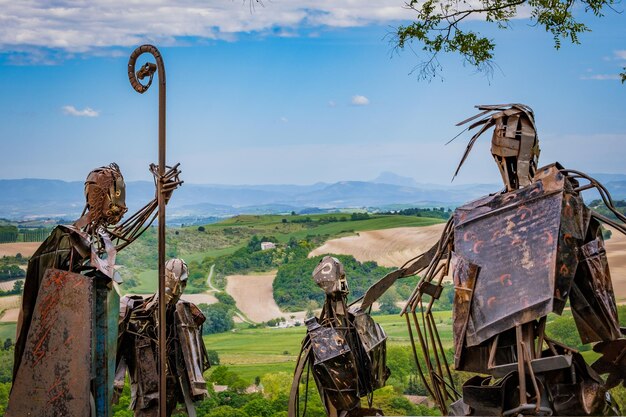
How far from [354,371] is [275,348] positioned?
3.74 m

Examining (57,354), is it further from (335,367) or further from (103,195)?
(335,367)

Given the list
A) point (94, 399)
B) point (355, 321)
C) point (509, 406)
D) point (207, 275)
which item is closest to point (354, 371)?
point (355, 321)

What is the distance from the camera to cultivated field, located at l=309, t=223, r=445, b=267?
11.9m

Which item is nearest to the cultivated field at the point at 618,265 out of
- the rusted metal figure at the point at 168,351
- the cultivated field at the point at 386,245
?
the cultivated field at the point at 386,245

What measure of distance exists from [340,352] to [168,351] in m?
1.16

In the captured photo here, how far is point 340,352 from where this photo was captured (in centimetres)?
800

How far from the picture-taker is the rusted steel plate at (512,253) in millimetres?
6855

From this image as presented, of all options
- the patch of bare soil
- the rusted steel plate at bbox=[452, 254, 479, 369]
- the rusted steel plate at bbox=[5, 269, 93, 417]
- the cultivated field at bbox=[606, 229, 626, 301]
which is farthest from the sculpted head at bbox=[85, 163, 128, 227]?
the cultivated field at bbox=[606, 229, 626, 301]

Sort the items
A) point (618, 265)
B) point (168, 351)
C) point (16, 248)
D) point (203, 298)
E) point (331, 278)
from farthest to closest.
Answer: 1. point (203, 298)
2. point (618, 265)
3. point (16, 248)
4. point (168, 351)
5. point (331, 278)

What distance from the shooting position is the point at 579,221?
23.2ft

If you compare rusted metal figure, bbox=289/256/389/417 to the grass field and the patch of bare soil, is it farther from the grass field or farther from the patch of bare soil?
the patch of bare soil

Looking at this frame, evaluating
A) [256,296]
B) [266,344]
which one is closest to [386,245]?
[256,296]

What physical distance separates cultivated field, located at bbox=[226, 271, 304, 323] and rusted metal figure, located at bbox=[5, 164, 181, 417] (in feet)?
15.9

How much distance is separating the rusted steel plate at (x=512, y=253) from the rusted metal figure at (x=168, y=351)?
6.87 ft
